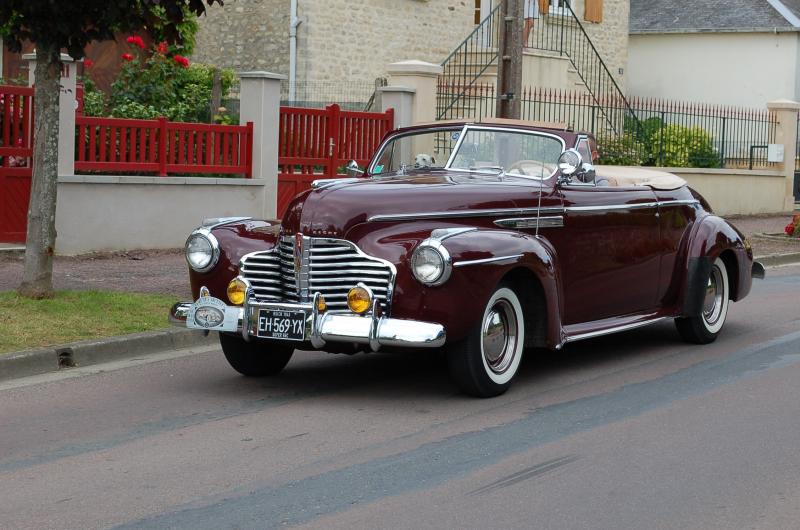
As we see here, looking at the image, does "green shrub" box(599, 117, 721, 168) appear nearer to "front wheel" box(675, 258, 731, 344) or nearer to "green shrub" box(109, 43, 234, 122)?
"green shrub" box(109, 43, 234, 122)

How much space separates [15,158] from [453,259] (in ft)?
27.9

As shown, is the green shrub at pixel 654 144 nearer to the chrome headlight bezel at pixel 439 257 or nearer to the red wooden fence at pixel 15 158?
the red wooden fence at pixel 15 158

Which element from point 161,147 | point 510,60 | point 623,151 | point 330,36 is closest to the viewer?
point 161,147

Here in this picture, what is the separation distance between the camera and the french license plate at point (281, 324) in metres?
7.66

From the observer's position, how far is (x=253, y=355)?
8812 mm

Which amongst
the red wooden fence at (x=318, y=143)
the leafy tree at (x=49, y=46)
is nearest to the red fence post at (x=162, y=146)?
the red wooden fence at (x=318, y=143)

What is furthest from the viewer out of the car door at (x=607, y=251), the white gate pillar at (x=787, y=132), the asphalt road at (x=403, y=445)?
the white gate pillar at (x=787, y=132)

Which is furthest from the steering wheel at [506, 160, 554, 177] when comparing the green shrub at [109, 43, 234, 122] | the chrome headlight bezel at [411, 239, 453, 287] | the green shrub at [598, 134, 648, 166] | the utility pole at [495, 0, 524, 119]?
the green shrub at [598, 134, 648, 166]

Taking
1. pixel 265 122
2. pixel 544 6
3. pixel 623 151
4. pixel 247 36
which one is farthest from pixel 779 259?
pixel 544 6

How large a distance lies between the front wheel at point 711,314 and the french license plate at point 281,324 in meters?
3.91

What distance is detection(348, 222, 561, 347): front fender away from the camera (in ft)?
24.9

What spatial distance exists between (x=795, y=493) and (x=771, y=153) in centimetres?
2188

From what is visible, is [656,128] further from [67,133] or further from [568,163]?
Answer: [568,163]

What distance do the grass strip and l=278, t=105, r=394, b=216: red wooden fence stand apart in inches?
239
